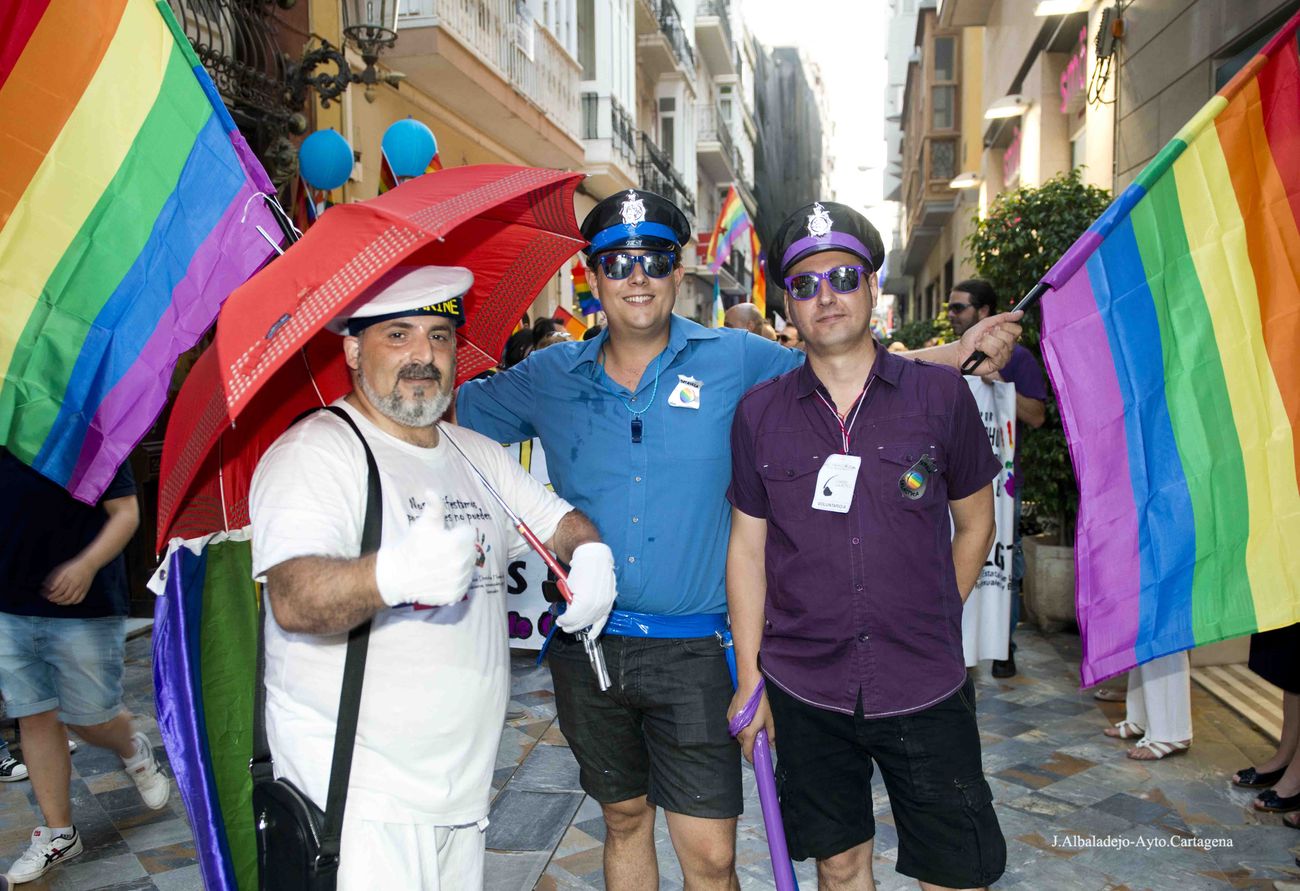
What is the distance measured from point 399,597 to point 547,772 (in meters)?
3.48

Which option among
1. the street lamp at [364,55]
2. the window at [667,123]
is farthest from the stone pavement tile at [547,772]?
the window at [667,123]

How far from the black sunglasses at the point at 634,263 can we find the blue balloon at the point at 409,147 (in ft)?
14.1

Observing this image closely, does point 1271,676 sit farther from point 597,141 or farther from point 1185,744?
point 597,141

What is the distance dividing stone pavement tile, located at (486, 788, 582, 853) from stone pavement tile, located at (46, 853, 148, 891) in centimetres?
137

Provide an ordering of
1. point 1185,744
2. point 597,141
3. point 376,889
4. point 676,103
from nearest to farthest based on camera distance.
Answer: point 376,889 → point 1185,744 → point 597,141 → point 676,103

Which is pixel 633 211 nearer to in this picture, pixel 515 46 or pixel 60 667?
pixel 60 667

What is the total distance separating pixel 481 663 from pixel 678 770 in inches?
36.2

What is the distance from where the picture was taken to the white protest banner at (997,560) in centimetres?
606

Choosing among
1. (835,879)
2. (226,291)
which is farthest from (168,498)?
(835,879)

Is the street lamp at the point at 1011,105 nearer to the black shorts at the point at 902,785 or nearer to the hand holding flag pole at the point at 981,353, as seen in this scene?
the hand holding flag pole at the point at 981,353

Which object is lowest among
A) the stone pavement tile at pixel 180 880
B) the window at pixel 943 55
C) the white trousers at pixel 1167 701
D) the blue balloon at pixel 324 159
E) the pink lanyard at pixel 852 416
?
the stone pavement tile at pixel 180 880

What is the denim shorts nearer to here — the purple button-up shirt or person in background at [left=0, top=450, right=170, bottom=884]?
person in background at [left=0, top=450, right=170, bottom=884]

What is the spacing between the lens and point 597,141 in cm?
1703

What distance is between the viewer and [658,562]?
3.16 metres
